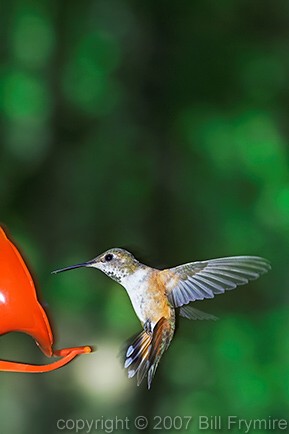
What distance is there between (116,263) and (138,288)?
0.26ft

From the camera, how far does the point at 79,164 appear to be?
1.73 metres

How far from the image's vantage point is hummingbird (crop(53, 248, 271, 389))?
5.31 feet

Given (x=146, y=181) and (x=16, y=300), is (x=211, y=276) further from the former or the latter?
(x=16, y=300)

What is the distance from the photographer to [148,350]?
1.64 m

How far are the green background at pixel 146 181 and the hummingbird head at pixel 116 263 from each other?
0.11ft

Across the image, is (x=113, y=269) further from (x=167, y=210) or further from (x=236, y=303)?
(x=236, y=303)

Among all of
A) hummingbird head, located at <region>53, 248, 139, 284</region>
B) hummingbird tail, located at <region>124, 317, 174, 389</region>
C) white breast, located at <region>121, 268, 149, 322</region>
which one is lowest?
hummingbird tail, located at <region>124, 317, 174, 389</region>

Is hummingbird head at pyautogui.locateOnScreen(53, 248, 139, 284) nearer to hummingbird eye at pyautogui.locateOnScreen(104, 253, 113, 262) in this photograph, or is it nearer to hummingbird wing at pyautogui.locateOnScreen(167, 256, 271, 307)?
hummingbird eye at pyautogui.locateOnScreen(104, 253, 113, 262)

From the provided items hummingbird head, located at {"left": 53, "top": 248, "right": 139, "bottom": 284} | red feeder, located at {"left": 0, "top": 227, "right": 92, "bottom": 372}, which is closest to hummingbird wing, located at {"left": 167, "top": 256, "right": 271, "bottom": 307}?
hummingbird head, located at {"left": 53, "top": 248, "right": 139, "bottom": 284}

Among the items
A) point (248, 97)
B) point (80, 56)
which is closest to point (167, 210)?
point (248, 97)

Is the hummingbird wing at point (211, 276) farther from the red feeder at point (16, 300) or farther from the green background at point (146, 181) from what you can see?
the red feeder at point (16, 300)

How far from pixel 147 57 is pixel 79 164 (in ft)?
1.03

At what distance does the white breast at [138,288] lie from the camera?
1.65 meters

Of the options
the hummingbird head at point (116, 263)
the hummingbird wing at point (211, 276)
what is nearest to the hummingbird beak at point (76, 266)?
the hummingbird head at point (116, 263)
